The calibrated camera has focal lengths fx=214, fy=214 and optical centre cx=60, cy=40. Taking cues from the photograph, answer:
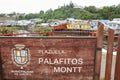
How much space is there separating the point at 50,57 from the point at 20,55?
48 centimetres

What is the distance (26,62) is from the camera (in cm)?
350

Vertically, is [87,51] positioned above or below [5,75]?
above

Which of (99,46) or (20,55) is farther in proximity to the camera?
(20,55)

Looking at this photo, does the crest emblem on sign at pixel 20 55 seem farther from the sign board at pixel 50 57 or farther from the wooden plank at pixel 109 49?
the wooden plank at pixel 109 49

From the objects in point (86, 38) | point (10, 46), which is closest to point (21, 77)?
point (10, 46)

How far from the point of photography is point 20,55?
343 cm

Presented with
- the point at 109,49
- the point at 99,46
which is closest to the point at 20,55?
the point at 99,46

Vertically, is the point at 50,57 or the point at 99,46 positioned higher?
the point at 99,46

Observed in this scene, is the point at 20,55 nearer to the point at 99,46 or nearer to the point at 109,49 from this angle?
the point at 99,46

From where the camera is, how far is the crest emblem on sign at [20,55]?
3.44m

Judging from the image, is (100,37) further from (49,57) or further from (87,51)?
(49,57)

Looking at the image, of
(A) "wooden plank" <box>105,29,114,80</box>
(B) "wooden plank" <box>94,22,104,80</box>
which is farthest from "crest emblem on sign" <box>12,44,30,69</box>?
(A) "wooden plank" <box>105,29,114,80</box>

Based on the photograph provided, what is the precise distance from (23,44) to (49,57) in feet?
1.53

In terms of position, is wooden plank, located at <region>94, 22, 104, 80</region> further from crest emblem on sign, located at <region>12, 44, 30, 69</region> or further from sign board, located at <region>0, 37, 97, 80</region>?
crest emblem on sign, located at <region>12, 44, 30, 69</region>
